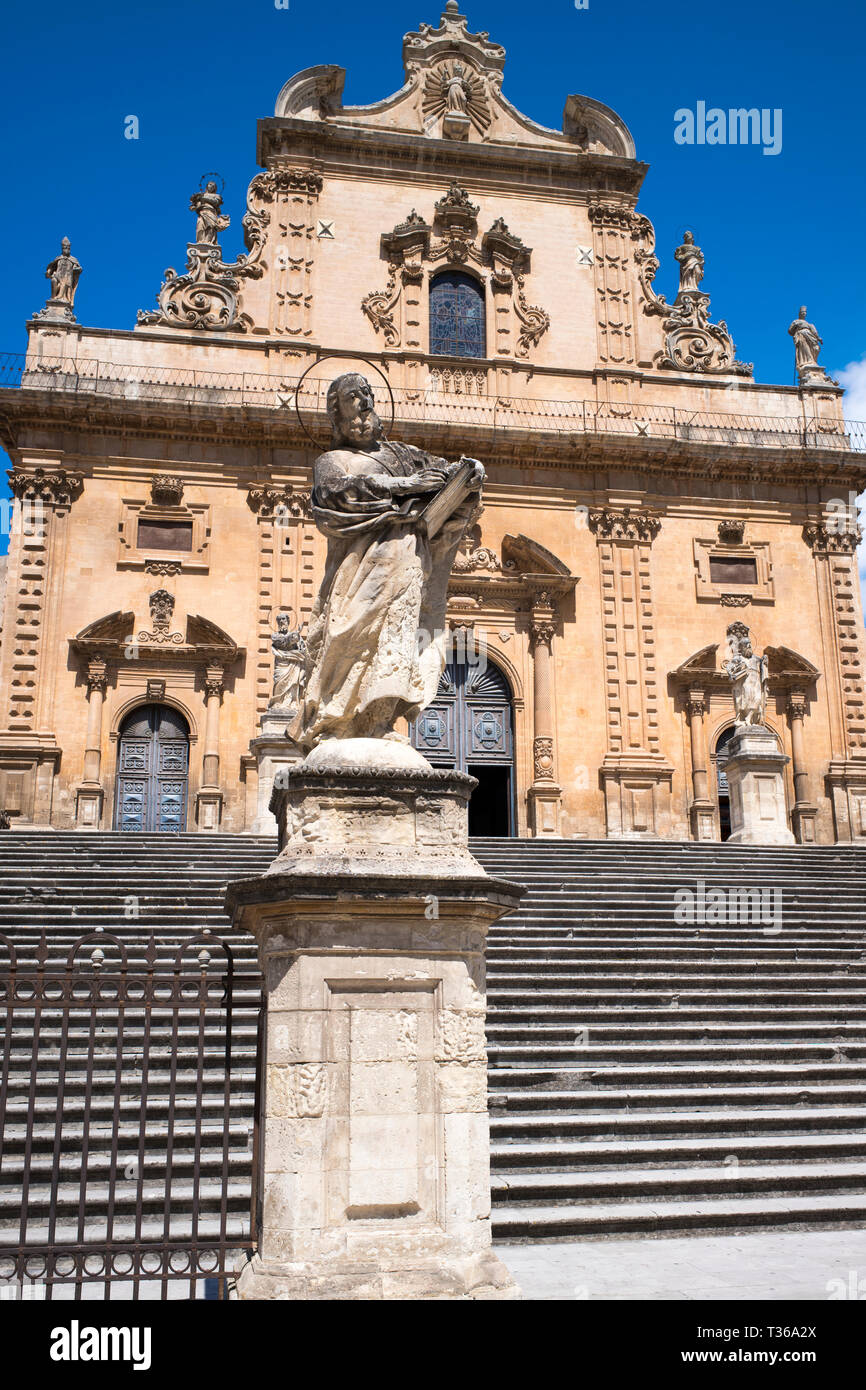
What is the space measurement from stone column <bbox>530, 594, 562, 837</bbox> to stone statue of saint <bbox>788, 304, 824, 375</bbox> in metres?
9.05

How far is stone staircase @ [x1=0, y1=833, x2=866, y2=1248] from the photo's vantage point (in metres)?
7.50

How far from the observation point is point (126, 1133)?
7.95 metres

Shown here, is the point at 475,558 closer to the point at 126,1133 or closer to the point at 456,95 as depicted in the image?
the point at 456,95

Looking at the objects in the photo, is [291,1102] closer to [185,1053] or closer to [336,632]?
[336,632]

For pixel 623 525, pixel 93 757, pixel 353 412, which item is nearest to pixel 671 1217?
pixel 353 412

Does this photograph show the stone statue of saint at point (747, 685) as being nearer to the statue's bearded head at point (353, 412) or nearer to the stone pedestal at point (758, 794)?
the stone pedestal at point (758, 794)

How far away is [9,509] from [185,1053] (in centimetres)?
1748

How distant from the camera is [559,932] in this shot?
1266 centimetres

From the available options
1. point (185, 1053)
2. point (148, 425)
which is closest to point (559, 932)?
point (185, 1053)

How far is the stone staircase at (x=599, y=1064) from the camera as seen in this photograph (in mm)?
7500

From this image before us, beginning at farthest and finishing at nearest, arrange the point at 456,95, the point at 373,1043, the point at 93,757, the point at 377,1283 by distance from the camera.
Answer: the point at 456,95 < the point at 93,757 < the point at 373,1043 < the point at 377,1283

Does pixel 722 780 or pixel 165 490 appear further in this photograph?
pixel 722 780

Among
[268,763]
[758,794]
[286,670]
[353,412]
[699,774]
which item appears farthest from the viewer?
[699,774]

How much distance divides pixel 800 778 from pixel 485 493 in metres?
8.86
